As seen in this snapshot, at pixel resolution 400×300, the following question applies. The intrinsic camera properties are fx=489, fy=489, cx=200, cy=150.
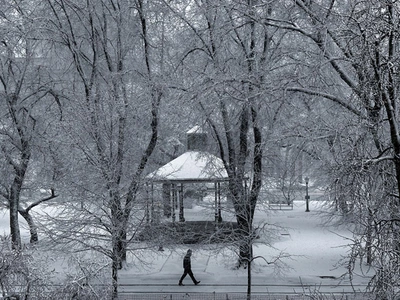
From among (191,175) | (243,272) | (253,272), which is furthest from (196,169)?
(253,272)

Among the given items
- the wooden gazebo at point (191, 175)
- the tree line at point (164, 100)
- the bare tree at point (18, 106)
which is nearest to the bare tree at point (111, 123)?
the tree line at point (164, 100)

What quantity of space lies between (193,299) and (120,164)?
4.59m

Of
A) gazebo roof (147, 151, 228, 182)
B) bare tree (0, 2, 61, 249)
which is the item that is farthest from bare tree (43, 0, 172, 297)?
gazebo roof (147, 151, 228, 182)

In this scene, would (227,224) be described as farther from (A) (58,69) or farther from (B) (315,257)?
(A) (58,69)

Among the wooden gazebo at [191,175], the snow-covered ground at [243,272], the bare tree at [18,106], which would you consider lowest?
the snow-covered ground at [243,272]

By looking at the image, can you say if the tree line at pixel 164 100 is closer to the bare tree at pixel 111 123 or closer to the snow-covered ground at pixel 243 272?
the bare tree at pixel 111 123

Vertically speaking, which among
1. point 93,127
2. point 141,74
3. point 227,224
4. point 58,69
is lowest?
point 227,224

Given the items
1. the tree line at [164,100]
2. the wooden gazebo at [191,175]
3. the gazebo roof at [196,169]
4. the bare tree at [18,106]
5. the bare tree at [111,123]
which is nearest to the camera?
the tree line at [164,100]

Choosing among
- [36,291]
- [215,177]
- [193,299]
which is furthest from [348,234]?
[36,291]

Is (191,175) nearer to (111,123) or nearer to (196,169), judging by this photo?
(196,169)

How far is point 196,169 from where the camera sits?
916 inches

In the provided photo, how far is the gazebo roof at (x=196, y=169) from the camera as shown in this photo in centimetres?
2048

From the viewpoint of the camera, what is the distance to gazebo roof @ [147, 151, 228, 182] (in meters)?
20.5

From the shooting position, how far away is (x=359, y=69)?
7.47 meters
